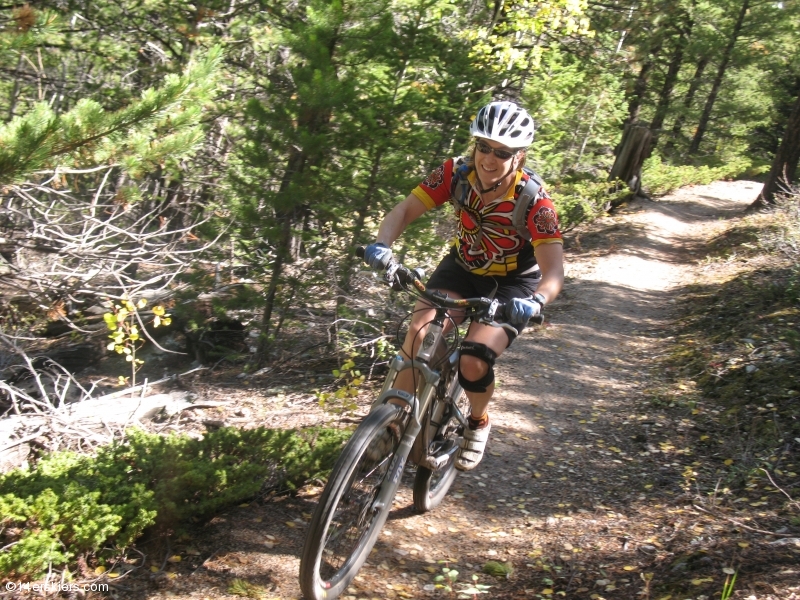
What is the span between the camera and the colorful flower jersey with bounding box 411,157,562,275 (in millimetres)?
3871

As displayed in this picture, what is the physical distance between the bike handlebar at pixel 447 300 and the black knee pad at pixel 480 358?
235mm

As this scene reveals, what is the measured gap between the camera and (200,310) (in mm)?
8039

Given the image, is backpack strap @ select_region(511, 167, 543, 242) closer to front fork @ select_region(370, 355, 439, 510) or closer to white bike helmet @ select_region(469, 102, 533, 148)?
white bike helmet @ select_region(469, 102, 533, 148)

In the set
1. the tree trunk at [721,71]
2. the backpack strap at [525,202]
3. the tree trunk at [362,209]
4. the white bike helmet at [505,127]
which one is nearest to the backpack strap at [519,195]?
the backpack strap at [525,202]

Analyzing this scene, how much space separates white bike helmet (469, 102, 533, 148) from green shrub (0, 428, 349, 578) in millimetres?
2304

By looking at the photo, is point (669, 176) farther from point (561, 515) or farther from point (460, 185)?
point (460, 185)

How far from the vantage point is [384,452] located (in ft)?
11.4

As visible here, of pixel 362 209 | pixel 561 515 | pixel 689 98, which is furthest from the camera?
pixel 689 98

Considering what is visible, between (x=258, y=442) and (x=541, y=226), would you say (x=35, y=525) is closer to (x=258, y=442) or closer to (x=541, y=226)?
(x=258, y=442)

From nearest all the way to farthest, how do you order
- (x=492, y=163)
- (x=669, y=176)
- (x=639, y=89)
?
(x=492, y=163) < (x=639, y=89) < (x=669, y=176)

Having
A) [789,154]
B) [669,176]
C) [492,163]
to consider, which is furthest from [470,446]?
[669,176]

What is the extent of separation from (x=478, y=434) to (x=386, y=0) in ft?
16.2

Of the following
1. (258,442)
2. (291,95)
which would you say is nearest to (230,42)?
(291,95)

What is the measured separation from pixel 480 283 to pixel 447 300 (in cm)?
88
